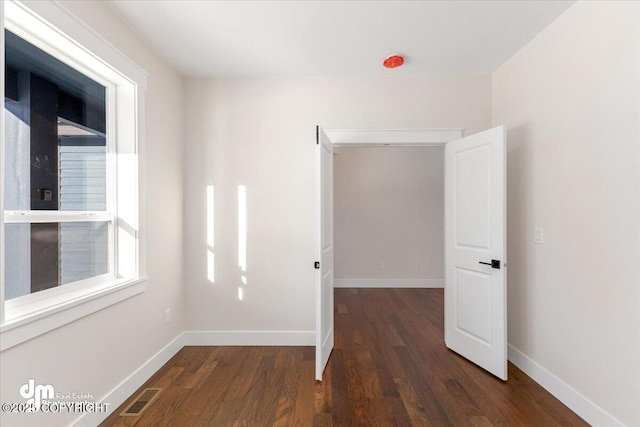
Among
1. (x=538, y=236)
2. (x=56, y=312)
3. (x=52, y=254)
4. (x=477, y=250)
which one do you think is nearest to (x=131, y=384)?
(x=56, y=312)

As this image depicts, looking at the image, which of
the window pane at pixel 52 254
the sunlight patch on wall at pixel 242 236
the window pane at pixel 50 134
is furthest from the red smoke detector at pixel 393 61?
the window pane at pixel 52 254

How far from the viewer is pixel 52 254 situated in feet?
6.04

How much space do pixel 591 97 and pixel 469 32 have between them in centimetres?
94

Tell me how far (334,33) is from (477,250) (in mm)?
2076

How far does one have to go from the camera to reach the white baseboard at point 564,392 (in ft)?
6.23

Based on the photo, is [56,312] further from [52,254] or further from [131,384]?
[131,384]

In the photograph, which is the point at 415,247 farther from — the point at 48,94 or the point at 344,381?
the point at 48,94

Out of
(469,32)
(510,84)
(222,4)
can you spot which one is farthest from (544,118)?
(222,4)

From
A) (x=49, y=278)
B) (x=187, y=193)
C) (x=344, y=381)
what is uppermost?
(x=187, y=193)

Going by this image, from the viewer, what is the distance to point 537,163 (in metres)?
2.48

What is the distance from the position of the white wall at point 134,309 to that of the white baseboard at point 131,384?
0.04 meters

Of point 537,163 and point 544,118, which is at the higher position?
point 544,118

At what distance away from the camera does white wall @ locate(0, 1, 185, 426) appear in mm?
1594

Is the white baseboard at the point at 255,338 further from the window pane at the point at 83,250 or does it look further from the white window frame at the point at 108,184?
the window pane at the point at 83,250
